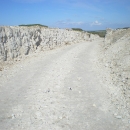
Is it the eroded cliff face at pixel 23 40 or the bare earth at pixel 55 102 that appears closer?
the bare earth at pixel 55 102

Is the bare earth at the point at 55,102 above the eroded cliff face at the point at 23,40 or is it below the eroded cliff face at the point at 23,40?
below

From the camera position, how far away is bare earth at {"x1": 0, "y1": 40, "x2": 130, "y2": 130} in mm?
6977

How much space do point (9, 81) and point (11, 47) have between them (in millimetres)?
9026

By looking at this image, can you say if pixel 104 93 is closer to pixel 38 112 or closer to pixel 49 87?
pixel 49 87

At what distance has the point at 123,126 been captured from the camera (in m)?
6.93

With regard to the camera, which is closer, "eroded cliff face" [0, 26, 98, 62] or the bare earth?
the bare earth

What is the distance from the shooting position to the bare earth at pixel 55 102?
22.9 feet

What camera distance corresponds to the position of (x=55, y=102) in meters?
8.95

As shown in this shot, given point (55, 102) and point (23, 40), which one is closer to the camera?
point (55, 102)

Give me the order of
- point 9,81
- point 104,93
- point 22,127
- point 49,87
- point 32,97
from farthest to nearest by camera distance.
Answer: point 9,81
point 49,87
point 104,93
point 32,97
point 22,127

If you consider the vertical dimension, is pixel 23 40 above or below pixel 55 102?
above

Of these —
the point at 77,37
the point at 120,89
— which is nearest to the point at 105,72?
the point at 120,89

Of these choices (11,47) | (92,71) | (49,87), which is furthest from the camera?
(11,47)

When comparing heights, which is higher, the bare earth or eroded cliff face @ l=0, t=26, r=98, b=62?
eroded cliff face @ l=0, t=26, r=98, b=62
